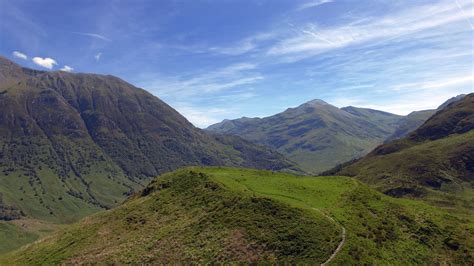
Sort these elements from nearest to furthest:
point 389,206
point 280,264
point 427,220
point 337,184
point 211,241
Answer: point 280,264 < point 211,241 < point 427,220 < point 389,206 < point 337,184

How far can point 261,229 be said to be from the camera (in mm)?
57469

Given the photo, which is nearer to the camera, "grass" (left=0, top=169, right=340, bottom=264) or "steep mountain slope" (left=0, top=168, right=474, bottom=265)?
"steep mountain slope" (left=0, top=168, right=474, bottom=265)

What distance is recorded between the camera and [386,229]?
189 feet

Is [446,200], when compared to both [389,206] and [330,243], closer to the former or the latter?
Result: [389,206]

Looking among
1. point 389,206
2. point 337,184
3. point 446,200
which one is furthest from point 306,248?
point 446,200

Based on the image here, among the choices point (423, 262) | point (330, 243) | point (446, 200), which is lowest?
point (446, 200)

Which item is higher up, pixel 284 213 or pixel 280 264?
pixel 284 213

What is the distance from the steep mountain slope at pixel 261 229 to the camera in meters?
52.9

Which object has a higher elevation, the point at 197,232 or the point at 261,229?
the point at 261,229

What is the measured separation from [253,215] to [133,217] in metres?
25.8

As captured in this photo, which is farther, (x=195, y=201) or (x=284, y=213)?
(x=195, y=201)

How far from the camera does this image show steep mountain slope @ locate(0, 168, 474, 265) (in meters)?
52.9

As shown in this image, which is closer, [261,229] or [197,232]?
[261,229]

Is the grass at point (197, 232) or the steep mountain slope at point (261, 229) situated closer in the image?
the steep mountain slope at point (261, 229)
